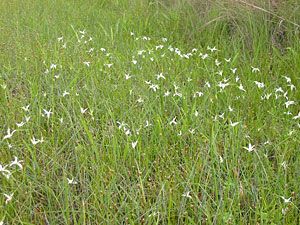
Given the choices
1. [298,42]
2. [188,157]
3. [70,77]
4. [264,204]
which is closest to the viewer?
[264,204]

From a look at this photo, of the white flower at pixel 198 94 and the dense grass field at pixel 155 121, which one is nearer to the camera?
the dense grass field at pixel 155 121

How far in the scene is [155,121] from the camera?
93.0 inches

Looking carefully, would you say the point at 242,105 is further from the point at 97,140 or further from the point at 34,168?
the point at 34,168

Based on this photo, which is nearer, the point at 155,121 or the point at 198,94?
the point at 155,121

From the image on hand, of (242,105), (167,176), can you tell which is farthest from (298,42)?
(167,176)

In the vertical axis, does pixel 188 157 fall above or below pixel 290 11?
below

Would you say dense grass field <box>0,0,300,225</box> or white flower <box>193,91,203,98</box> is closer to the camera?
dense grass field <box>0,0,300,225</box>

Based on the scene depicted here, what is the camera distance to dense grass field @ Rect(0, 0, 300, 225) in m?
1.77

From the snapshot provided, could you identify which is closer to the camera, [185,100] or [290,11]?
[185,100]

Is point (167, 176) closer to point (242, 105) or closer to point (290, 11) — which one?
point (242, 105)

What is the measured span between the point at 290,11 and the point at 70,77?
189 cm

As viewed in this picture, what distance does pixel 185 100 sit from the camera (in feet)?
8.13

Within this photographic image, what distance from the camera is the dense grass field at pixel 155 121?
1766 mm

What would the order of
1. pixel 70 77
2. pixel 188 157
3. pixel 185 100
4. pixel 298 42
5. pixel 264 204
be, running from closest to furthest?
1. pixel 264 204
2. pixel 188 157
3. pixel 185 100
4. pixel 70 77
5. pixel 298 42
